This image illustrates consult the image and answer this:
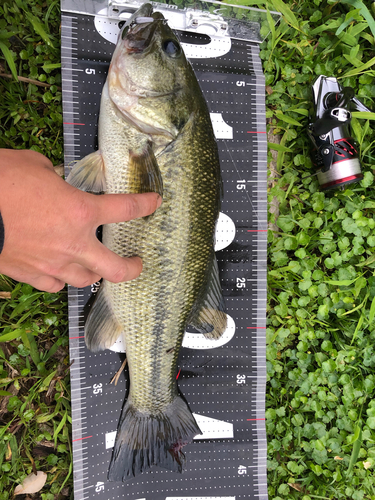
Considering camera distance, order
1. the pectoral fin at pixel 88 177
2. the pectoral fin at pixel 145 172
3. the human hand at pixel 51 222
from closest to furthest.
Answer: the human hand at pixel 51 222 → the pectoral fin at pixel 145 172 → the pectoral fin at pixel 88 177

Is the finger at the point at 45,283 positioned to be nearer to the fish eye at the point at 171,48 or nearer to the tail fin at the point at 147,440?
the tail fin at the point at 147,440

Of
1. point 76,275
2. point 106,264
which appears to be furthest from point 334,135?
point 76,275

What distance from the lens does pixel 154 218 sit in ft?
5.30

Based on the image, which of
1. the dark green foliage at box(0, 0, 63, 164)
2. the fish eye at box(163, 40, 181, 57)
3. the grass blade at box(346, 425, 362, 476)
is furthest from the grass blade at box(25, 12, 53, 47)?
the grass blade at box(346, 425, 362, 476)

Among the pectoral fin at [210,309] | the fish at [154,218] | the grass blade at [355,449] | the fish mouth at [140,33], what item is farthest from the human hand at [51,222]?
the grass blade at [355,449]

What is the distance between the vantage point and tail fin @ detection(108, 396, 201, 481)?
1.90m

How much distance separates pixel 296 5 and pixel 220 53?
66 cm

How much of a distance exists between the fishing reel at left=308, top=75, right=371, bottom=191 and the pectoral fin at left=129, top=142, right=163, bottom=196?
1.16 metres

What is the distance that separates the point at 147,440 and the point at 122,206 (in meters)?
1.36

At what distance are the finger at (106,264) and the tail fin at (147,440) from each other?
892mm

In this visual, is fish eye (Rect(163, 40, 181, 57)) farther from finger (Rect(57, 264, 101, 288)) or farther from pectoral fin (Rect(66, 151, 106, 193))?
finger (Rect(57, 264, 101, 288))

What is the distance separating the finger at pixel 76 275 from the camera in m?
1.43

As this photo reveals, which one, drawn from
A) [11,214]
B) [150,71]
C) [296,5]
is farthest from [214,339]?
[296,5]

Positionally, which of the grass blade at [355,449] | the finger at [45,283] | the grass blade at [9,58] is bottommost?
the grass blade at [355,449]
